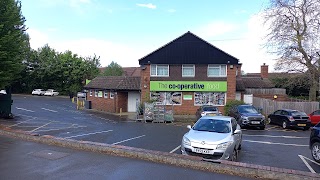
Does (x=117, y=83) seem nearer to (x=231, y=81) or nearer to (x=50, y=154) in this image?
(x=231, y=81)

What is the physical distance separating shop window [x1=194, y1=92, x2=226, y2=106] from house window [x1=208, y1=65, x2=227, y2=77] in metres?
1.97

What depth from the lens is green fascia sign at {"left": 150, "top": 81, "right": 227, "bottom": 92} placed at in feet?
94.9

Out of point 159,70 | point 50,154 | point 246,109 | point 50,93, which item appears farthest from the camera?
point 50,93

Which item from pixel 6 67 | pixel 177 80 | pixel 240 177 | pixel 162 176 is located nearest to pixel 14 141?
pixel 162 176

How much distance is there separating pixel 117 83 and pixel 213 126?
23.3 meters

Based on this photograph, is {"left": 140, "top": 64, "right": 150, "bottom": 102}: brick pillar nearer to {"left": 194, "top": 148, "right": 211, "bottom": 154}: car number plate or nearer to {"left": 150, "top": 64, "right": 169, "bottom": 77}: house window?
{"left": 150, "top": 64, "right": 169, "bottom": 77}: house window

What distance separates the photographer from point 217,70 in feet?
96.1

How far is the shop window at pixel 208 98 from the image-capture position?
2925cm

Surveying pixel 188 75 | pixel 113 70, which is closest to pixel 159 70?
pixel 188 75

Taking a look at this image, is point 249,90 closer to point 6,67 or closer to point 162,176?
point 6,67

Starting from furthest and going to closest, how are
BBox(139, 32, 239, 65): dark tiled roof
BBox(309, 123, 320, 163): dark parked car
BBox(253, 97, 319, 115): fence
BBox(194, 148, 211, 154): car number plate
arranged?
BBox(139, 32, 239, 65): dark tiled roof, BBox(253, 97, 319, 115): fence, BBox(309, 123, 320, 163): dark parked car, BBox(194, 148, 211, 154): car number plate

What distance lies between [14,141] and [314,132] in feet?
34.7

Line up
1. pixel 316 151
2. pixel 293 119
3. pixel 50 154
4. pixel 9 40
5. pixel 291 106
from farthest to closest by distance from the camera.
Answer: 1. pixel 291 106
2. pixel 293 119
3. pixel 9 40
4. pixel 316 151
5. pixel 50 154

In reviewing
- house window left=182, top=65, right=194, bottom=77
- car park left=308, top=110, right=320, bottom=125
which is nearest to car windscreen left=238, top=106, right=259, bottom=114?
car park left=308, top=110, right=320, bottom=125
